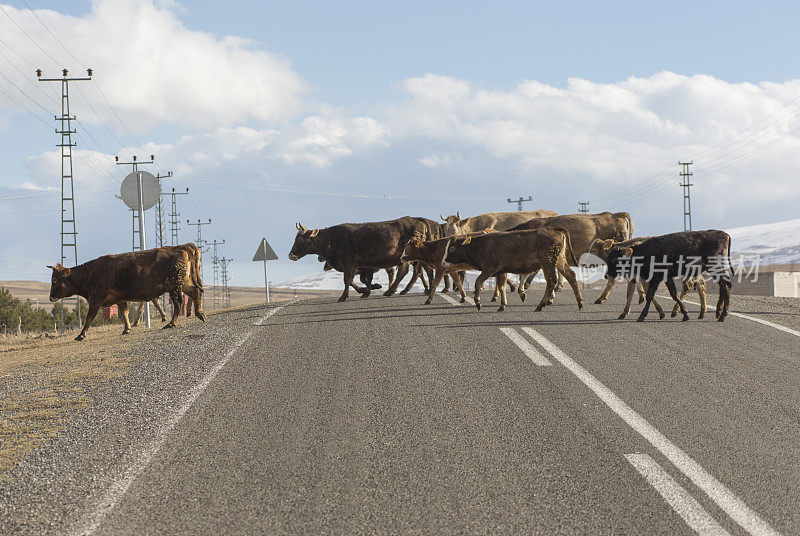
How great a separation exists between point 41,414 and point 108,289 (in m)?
8.85

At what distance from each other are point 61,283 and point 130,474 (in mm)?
12896

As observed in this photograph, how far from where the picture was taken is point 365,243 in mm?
21031

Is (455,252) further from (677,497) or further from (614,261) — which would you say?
(677,497)

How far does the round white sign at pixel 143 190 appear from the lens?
2194cm

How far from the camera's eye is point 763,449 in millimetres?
6266

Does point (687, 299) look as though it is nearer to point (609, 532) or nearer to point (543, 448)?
point (543, 448)

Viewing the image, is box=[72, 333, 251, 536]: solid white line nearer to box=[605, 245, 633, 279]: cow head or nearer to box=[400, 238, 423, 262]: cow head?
box=[605, 245, 633, 279]: cow head

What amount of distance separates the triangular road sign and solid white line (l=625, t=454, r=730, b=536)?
22009mm

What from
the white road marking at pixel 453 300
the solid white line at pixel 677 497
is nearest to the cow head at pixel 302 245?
the white road marking at pixel 453 300

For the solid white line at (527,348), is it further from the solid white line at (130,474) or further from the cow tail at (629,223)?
the cow tail at (629,223)

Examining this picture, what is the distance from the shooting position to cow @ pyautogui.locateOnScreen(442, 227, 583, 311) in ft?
51.7

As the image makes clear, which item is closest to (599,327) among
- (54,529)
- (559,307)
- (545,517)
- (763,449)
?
(559,307)

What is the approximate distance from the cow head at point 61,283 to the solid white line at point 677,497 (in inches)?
579

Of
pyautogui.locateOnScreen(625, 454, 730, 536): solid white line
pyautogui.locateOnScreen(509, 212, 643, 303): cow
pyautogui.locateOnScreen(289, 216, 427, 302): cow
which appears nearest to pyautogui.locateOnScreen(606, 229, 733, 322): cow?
pyautogui.locateOnScreen(509, 212, 643, 303): cow
